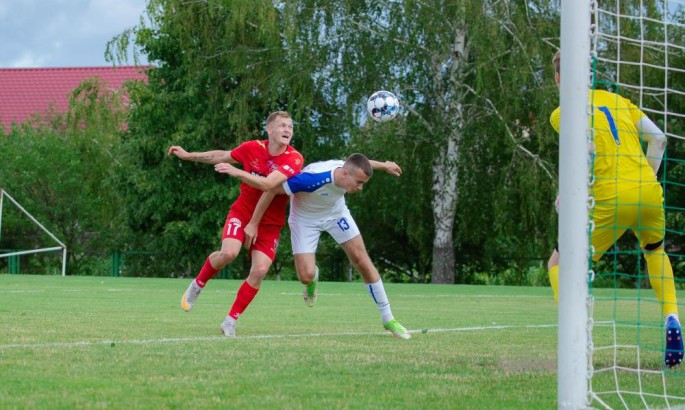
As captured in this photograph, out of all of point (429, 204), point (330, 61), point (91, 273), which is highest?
point (330, 61)

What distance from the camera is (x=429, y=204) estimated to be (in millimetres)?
31484

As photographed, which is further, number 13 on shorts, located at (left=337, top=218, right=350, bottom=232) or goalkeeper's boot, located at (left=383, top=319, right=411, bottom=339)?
number 13 on shorts, located at (left=337, top=218, right=350, bottom=232)

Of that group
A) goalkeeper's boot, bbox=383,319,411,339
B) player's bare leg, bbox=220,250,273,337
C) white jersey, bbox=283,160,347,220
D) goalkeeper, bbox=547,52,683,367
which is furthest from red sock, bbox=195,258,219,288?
goalkeeper, bbox=547,52,683,367

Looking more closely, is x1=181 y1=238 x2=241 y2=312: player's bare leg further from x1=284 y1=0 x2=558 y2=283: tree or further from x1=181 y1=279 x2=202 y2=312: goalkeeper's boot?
x1=284 y1=0 x2=558 y2=283: tree

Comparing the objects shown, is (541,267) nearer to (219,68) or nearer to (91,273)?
(219,68)

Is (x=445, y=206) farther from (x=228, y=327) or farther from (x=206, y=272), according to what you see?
(x=228, y=327)

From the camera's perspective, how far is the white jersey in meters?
8.59

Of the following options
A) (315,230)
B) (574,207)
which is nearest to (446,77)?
(315,230)

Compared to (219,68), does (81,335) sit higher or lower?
lower

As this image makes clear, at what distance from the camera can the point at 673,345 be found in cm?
665

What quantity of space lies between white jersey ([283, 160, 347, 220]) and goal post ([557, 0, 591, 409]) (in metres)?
3.97

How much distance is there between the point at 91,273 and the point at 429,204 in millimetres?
16007

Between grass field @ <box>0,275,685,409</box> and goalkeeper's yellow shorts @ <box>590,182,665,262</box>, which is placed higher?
goalkeeper's yellow shorts @ <box>590,182,665,262</box>

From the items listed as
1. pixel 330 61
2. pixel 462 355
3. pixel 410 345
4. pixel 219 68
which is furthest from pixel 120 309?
pixel 219 68
